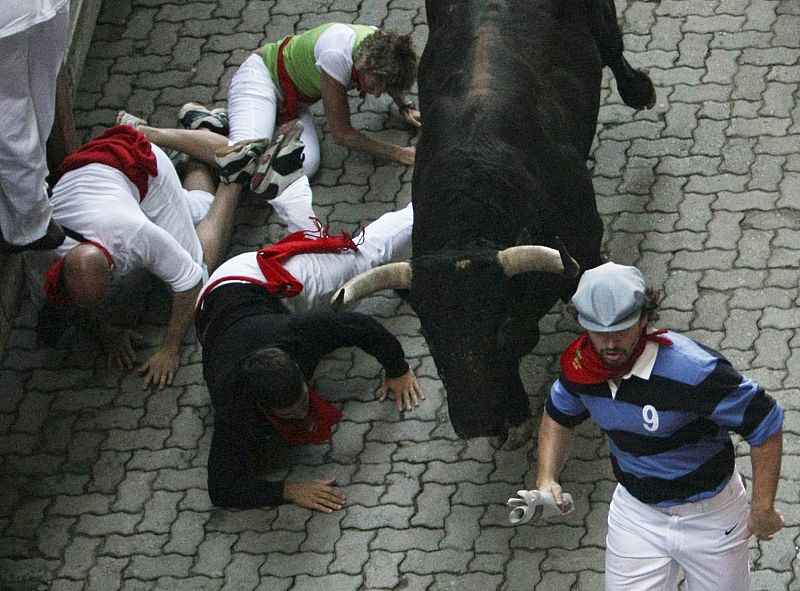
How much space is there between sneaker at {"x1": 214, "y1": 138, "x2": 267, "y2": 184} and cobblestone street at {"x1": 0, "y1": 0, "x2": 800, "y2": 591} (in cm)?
32

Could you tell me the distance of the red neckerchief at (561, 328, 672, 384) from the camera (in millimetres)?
5523

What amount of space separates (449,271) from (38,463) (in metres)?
2.68

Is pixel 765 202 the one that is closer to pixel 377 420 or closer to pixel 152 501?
pixel 377 420

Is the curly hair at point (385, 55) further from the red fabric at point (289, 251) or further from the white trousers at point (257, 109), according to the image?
the red fabric at point (289, 251)

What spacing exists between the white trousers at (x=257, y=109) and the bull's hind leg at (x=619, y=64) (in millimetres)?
1890

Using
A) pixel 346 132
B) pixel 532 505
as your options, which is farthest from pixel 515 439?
pixel 346 132

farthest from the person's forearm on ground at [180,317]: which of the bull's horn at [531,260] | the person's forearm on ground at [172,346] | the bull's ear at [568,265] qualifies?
the bull's ear at [568,265]

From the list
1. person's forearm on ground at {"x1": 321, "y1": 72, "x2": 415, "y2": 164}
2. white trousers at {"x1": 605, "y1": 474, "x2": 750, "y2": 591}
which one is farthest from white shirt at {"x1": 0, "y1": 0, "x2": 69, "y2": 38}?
white trousers at {"x1": 605, "y1": 474, "x2": 750, "y2": 591}

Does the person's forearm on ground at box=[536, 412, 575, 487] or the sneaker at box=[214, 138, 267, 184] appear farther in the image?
the sneaker at box=[214, 138, 267, 184]

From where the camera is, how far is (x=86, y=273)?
311 inches

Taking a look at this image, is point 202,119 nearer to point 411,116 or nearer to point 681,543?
point 411,116

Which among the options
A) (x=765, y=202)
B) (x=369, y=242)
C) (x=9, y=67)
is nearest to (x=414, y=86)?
(x=369, y=242)

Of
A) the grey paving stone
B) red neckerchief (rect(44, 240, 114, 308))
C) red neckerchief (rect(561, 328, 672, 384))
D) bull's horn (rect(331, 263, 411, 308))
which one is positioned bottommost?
the grey paving stone

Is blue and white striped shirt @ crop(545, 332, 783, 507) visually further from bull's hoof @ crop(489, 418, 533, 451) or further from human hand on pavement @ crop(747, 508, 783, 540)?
bull's hoof @ crop(489, 418, 533, 451)
